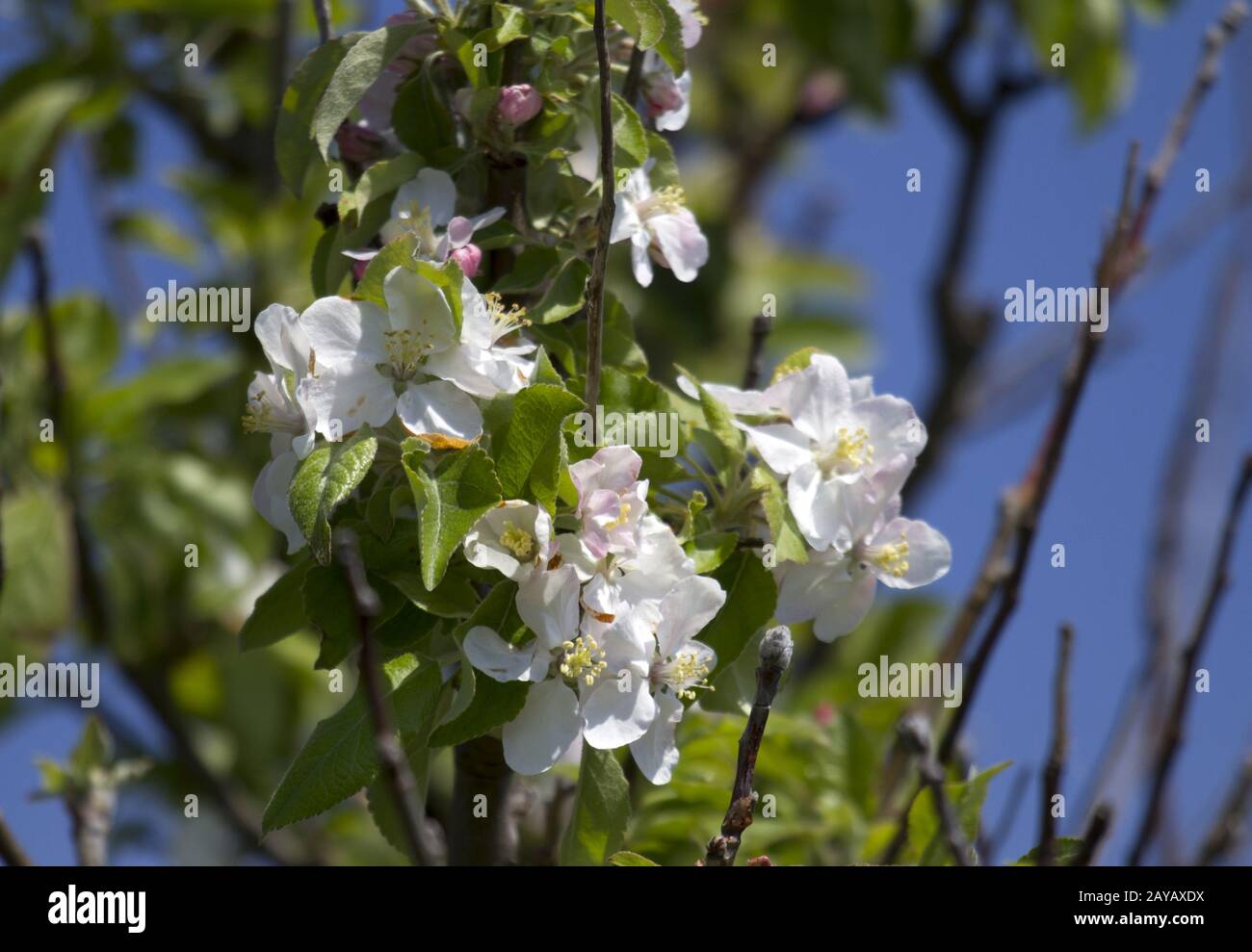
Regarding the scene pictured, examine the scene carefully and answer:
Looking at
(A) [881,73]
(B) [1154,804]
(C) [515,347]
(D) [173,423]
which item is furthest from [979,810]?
(A) [881,73]

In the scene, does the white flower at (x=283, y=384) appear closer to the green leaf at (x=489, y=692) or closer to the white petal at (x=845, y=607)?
the green leaf at (x=489, y=692)

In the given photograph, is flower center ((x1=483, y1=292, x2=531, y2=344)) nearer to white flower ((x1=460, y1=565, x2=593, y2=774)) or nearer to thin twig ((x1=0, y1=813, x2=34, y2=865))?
white flower ((x1=460, y1=565, x2=593, y2=774))

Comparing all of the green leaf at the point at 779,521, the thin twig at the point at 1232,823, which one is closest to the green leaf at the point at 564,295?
the green leaf at the point at 779,521

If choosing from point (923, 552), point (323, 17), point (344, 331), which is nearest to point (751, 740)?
point (923, 552)

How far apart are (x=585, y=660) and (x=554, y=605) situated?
5 centimetres

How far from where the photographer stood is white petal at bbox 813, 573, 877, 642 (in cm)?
130

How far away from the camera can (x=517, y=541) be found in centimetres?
114

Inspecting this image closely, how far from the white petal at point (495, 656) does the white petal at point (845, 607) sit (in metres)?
0.31

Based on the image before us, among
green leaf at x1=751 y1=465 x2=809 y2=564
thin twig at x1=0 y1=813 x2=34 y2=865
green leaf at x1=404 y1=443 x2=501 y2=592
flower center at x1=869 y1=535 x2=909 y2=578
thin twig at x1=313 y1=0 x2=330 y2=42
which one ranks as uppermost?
thin twig at x1=313 y1=0 x2=330 y2=42

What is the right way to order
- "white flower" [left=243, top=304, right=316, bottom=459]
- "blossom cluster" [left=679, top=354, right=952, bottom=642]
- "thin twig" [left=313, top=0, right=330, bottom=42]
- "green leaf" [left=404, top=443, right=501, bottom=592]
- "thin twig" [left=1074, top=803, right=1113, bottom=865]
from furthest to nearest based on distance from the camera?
"thin twig" [left=313, top=0, right=330, bottom=42]
"blossom cluster" [left=679, top=354, right=952, bottom=642]
"white flower" [left=243, top=304, right=316, bottom=459]
"green leaf" [left=404, top=443, right=501, bottom=592]
"thin twig" [left=1074, top=803, right=1113, bottom=865]

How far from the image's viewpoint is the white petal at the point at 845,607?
1304 mm

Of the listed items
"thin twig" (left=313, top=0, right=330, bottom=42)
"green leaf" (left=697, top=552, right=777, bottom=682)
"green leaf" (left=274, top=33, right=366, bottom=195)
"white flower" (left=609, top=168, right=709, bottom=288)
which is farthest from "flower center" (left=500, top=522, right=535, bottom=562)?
"thin twig" (left=313, top=0, right=330, bottom=42)

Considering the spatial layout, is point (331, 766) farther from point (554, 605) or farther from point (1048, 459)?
point (1048, 459)

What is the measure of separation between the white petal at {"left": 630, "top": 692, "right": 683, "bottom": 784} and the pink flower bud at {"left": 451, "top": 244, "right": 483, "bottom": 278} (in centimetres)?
40
